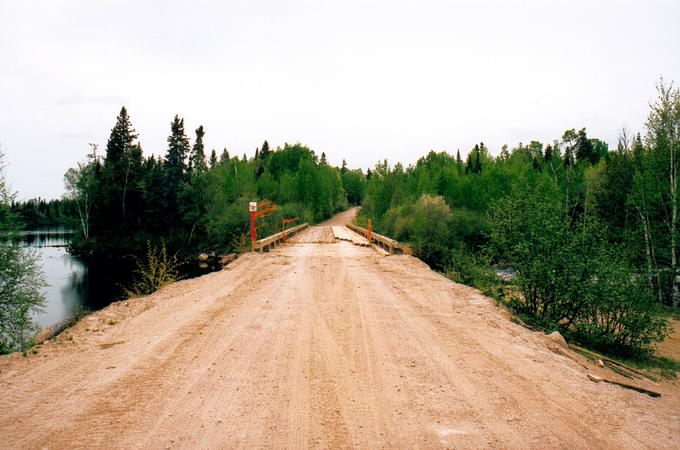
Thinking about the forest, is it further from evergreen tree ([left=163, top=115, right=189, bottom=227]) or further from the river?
the river

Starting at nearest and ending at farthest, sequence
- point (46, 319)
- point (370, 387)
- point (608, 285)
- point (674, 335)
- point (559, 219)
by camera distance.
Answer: point (370, 387) < point (608, 285) < point (559, 219) < point (674, 335) < point (46, 319)

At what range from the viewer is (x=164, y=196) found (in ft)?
168

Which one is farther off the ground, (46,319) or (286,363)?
(286,363)

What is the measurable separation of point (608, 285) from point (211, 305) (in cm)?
897

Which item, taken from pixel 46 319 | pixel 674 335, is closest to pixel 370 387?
pixel 674 335

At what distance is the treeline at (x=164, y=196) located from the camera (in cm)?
4675

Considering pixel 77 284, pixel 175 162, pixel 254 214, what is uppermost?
pixel 175 162

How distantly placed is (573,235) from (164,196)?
50786 mm

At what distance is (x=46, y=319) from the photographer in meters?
18.2

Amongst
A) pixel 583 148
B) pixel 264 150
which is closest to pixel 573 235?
pixel 583 148

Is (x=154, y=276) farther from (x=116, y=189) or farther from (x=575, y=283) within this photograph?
(x=116, y=189)

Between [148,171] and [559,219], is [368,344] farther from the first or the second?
[148,171]

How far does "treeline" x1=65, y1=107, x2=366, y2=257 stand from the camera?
46.8 meters

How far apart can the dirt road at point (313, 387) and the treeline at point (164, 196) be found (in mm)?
34859
